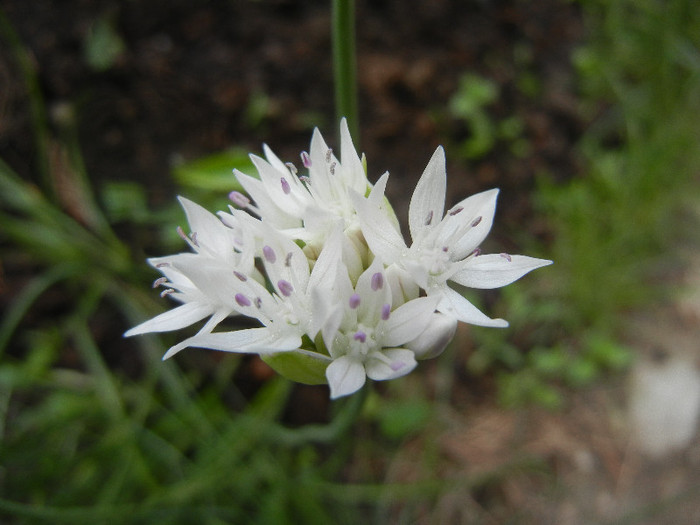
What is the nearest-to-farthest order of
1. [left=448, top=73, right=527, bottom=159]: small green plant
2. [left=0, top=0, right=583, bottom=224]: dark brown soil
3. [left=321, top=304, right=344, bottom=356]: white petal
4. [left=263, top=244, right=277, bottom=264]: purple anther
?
[left=321, top=304, right=344, bottom=356]: white petal, [left=263, top=244, right=277, bottom=264]: purple anther, [left=0, top=0, right=583, bottom=224]: dark brown soil, [left=448, top=73, right=527, bottom=159]: small green plant

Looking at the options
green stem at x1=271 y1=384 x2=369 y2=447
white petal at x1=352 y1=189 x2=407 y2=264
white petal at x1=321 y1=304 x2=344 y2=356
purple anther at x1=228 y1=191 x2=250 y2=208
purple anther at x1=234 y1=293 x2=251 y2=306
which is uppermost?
purple anther at x1=228 y1=191 x2=250 y2=208

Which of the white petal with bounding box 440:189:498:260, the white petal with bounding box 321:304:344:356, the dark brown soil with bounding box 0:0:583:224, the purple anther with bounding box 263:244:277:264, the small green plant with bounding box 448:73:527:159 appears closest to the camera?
the white petal with bounding box 321:304:344:356

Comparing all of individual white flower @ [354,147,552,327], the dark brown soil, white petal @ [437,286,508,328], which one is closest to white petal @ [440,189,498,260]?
individual white flower @ [354,147,552,327]

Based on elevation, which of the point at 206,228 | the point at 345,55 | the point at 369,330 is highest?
the point at 345,55

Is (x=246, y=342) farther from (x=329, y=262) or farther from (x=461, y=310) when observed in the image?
(x=461, y=310)

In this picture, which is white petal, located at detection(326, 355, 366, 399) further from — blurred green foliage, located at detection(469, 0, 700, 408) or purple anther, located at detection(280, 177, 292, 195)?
blurred green foliage, located at detection(469, 0, 700, 408)

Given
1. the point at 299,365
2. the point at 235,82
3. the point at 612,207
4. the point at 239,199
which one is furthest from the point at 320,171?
the point at 612,207

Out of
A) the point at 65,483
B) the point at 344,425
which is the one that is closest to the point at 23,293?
the point at 65,483

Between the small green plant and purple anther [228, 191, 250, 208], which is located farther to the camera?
the small green plant
